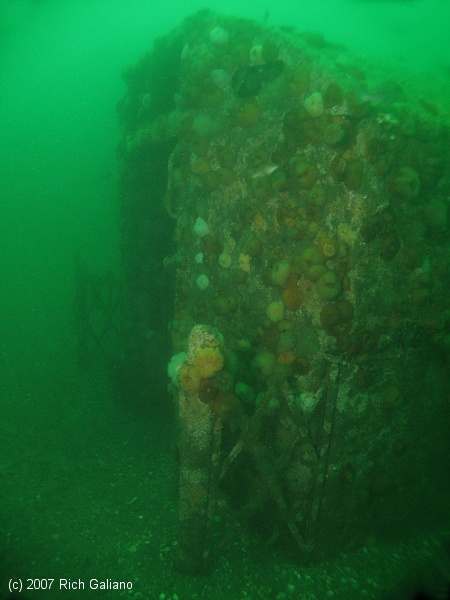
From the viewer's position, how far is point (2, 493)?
541 centimetres

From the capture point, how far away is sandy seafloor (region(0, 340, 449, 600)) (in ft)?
13.0

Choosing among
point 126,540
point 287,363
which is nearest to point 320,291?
point 287,363

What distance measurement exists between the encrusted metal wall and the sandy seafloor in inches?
12.4

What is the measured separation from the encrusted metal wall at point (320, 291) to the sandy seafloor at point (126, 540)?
0.31m

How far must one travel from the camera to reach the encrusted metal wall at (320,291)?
12.8ft

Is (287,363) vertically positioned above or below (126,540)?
above

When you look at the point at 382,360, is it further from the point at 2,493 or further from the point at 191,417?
the point at 2,493

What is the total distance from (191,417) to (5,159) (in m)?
81.1

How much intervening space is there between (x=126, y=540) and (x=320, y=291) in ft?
13.0

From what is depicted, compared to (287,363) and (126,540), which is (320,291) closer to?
(287,363)

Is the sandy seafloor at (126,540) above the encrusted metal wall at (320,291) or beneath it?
beneath

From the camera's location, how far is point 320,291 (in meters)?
3.93

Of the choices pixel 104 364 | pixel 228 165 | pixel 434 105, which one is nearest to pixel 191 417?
pixel 228 165

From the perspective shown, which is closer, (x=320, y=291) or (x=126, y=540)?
(x=320, y=291)
